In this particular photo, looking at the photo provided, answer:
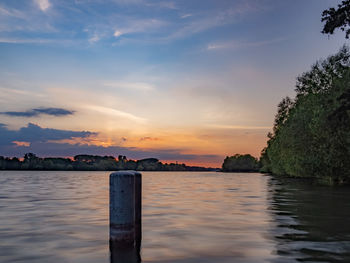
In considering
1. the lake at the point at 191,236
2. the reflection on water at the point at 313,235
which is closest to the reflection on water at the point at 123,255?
the lake at the point at 191,236

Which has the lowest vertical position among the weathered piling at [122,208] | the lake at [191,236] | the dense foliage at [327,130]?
the lake at [191,236]

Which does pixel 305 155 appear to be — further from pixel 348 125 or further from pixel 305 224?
pixel 305 224

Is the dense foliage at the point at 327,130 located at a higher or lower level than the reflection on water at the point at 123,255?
higher

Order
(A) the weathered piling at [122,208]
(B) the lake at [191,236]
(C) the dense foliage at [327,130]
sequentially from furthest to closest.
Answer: (C) the dense foliage at [327,130], (B) the lake at [191,236], (A) the weathered piling at [122,208]

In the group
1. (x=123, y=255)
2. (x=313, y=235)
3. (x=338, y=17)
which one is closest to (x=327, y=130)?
(x=338, y=17)

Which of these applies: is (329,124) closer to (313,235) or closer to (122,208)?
(313,235)

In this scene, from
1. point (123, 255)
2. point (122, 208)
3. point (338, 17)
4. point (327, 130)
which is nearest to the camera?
point (122, 208)

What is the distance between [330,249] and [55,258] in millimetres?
7154

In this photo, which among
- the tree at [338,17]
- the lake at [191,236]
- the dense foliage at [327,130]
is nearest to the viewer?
the lake at [191,236]

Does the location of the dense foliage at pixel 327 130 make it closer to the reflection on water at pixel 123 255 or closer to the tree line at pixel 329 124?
the tree line at pixel 329 124

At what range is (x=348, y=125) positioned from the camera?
33.4 m

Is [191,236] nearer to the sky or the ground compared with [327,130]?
nearer to the ground

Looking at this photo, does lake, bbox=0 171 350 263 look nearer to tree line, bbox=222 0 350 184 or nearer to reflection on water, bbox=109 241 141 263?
reflection on water, bbox=109 241 141 263

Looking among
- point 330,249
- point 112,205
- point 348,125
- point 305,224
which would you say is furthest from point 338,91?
point 112,205
